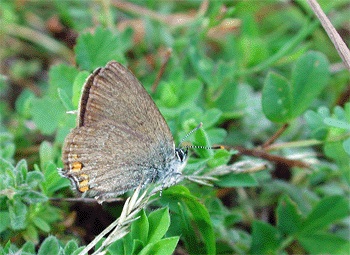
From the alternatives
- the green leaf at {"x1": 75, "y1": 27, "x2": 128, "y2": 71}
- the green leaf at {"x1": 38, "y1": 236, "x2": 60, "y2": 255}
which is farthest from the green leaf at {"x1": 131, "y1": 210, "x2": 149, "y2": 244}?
the green leaf at {"x1": 75, "y1": 27, "x2": 128, "y2": 71}

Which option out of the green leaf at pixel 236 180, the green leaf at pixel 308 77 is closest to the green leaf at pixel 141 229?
the green leaf at pixel 236 180

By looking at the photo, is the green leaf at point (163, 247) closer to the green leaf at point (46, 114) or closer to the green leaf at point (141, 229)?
the green leaf at point (141, 229)

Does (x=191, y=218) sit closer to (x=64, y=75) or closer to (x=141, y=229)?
(x=141, y=229)

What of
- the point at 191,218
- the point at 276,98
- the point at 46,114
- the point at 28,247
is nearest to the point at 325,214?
the point at 276,98

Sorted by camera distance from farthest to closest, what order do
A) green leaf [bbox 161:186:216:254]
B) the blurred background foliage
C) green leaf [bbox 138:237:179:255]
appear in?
the blurred background foliage < green leaf [bbox 161:186:216:254] < green leaf [bbox 138:237:179:255]

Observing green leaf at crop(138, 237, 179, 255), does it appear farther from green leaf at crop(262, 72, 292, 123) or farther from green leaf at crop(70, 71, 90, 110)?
green leaf at crop(262, 72, 292, 123)

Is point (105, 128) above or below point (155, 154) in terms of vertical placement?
above

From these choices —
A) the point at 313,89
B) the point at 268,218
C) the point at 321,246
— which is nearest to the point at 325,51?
the point at 313,89

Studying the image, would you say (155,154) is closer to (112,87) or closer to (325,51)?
(112,87)
